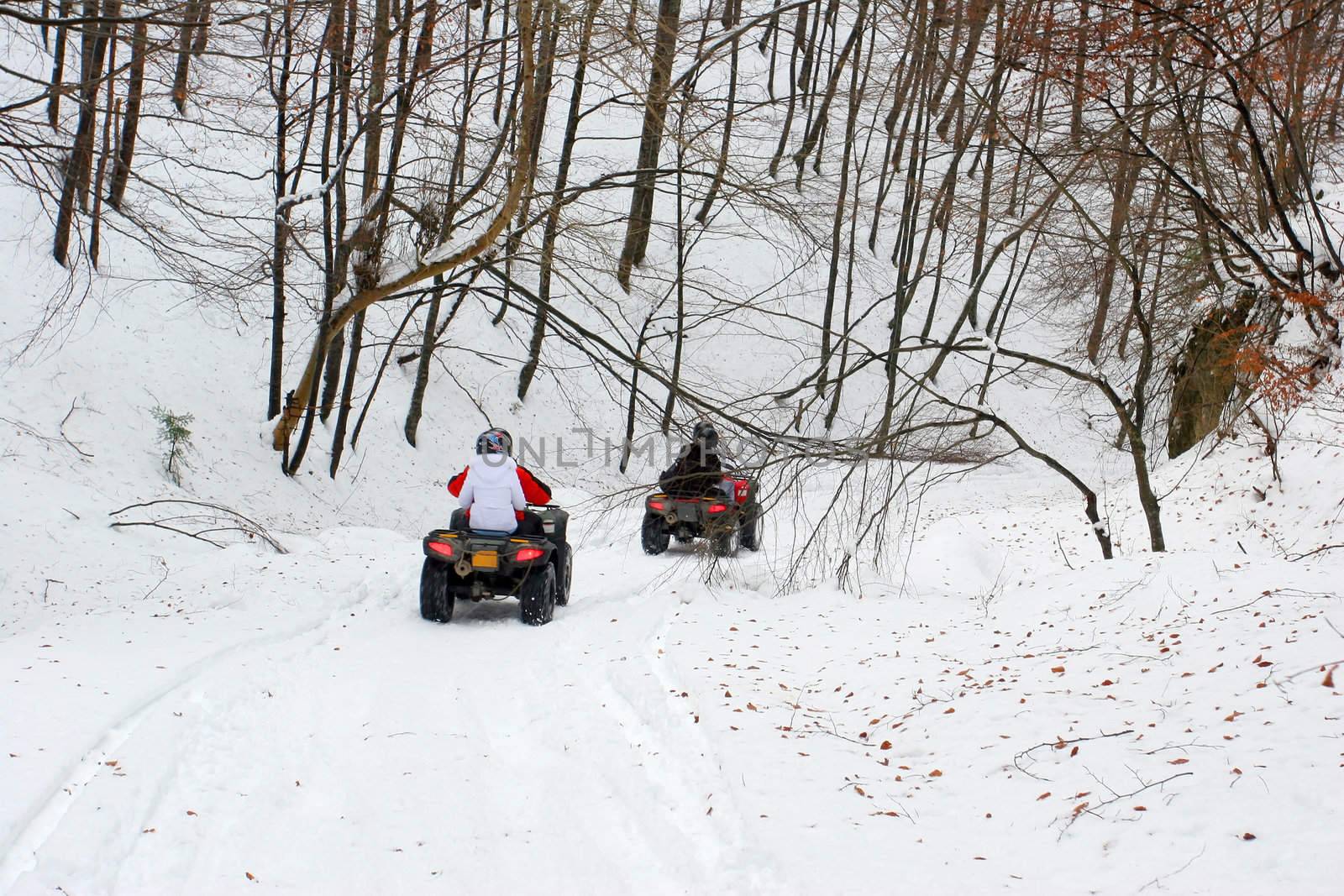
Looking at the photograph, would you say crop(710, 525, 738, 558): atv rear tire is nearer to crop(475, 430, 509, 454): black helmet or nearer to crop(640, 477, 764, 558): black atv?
crop(640, 477, 764, 558): black atv

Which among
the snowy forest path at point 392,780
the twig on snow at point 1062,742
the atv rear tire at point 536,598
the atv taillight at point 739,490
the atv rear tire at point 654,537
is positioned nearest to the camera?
the snowy forest path at point 392,780

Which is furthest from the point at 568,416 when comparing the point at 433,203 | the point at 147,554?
the point at 147,554

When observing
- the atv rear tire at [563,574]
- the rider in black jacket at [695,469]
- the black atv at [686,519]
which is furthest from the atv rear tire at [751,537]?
the atv rear tire at [563,574]

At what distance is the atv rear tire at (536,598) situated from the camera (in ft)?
24.1

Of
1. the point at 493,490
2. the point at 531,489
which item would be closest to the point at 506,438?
the point at 493,490

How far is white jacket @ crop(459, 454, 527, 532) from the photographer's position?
766 centimetres

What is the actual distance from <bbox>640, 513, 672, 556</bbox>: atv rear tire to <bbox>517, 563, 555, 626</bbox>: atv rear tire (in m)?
3.69

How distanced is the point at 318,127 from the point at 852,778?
735 inches

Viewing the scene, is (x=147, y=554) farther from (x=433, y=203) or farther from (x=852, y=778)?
(x=852, y=778)

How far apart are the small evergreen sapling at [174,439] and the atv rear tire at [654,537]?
221 inches

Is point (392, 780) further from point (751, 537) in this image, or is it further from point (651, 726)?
point (751, 537)

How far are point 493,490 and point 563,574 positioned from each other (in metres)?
0.93

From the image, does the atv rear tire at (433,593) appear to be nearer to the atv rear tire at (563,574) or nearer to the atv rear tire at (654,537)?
the atv rear tire at (563,574)

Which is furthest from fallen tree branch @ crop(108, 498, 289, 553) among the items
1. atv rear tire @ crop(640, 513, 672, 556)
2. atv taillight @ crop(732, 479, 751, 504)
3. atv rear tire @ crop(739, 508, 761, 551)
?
atv rear tire @ crop(739, 508, 761, 551)
